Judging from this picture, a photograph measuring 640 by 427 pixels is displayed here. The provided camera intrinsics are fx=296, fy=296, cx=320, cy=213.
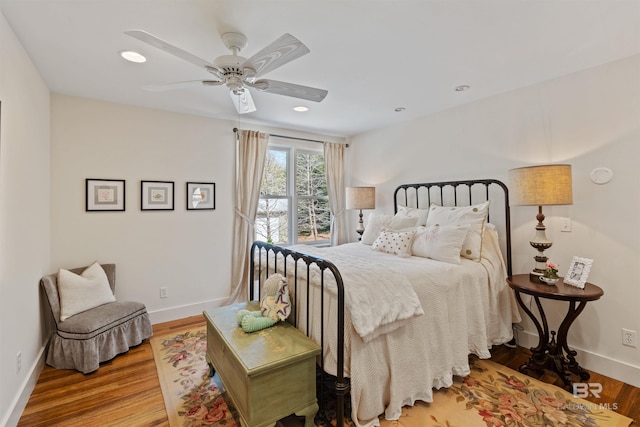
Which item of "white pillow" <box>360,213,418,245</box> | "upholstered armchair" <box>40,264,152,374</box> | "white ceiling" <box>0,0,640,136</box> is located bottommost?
"upholstered armchair" <box>40,264,152,374</box>

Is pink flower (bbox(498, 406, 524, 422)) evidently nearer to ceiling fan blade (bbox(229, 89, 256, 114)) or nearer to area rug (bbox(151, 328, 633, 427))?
→ area rug (bbox(151, 328, 633, 427))

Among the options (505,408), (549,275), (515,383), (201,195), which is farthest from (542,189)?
(201,195)

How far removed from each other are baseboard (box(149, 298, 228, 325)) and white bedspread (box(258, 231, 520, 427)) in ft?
5.55

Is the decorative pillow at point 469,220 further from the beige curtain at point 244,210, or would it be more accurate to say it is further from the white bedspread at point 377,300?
the beige curtain at point 244,210

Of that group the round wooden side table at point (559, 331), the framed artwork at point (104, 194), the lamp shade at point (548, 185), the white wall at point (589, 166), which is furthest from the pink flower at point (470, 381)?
the framed artwork at point (104, 194)

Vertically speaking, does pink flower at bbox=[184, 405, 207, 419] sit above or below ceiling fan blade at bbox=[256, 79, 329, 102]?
below

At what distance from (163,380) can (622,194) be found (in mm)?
3812

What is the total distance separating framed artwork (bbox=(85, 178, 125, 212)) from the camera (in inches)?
119

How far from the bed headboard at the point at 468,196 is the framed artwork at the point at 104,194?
10.7 feet

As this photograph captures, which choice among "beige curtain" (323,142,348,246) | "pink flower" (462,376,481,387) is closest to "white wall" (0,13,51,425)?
"pink flower" (462,376,481,387)

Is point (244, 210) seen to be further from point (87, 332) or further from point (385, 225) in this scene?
point (87, 332)

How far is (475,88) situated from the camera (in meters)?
2.83

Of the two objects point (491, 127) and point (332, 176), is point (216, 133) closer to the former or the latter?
point (332, 176)

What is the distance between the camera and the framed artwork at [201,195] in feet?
11.7
